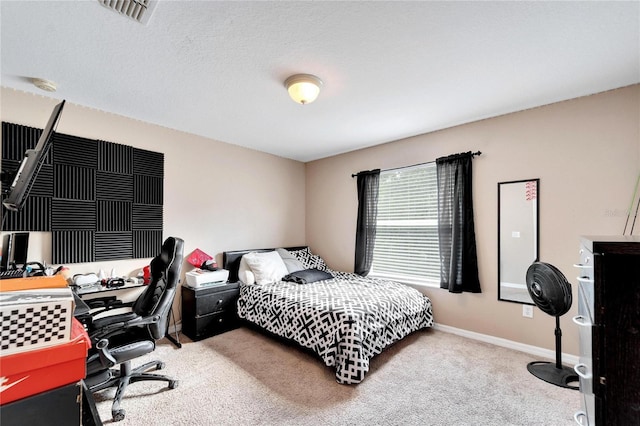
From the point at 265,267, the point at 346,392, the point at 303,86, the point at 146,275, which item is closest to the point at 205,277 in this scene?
the point at 146,275

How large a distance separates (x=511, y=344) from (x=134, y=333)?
3.59m

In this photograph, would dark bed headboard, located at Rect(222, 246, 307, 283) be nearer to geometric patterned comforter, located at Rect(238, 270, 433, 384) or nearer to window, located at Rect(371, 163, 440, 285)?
geometric patterned comforter, located at Rect(238, 270, 433, 384)

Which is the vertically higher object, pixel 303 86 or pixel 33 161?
A: pixel 303 86

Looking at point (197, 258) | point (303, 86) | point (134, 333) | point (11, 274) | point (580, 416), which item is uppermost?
point (303, 86)

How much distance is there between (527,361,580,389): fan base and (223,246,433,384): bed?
108cm

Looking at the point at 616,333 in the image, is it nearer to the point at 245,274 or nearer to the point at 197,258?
the point at 245,274

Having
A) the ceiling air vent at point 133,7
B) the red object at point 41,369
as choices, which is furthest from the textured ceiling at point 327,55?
the red object at point 41,369

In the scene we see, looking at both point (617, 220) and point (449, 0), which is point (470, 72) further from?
point (617, 220)

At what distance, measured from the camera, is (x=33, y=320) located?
0.62 m

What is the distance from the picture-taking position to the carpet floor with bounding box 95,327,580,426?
6.41ft

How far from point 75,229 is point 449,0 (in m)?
3.62

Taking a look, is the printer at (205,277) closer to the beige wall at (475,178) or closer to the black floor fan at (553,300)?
the beige wall at (475,178)

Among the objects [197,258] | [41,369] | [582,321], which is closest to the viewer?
[41,369]

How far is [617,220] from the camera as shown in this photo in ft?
8.25
